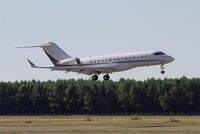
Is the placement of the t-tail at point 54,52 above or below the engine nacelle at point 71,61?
above

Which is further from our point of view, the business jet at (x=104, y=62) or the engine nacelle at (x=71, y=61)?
the engine nacelle at (x=71, y=61)

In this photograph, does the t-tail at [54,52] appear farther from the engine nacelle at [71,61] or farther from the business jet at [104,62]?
the engine nacelle at [71,61]

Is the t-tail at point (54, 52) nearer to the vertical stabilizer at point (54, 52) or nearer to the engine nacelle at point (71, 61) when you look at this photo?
the vertical stabilizer at point (54, 52)

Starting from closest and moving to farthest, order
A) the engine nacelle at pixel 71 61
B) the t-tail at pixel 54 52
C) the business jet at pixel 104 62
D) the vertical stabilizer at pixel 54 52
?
the business jet at pixel 104 62 < the engine nacelle at pixel 71 61 < the t-tail at pixel 54 52 < the vertical stabilizer at pixel 54 52

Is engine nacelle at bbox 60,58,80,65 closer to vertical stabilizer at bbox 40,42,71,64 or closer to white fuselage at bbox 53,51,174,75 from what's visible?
white fuselage at bbox 53,51,174,75

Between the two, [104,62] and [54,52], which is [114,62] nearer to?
[104,62]

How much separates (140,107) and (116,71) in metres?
93.3

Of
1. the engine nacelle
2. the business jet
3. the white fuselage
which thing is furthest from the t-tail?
the white fuselage

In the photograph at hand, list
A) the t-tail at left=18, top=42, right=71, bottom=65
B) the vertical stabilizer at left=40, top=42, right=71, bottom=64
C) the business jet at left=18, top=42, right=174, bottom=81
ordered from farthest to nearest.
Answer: the vertical stabilizer at left=40, top=42, right=71, bottom=64
the t-tail at left=18, top=42, right=71, bottom=65
the business jet at left=18, top=42, right=174, bottom=81

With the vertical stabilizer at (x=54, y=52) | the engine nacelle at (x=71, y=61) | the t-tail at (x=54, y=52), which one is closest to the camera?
the engine nacelle at (x=71, y=61)

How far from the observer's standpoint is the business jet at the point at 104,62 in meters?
104

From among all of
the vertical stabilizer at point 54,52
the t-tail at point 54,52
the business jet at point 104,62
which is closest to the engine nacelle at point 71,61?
the business jet at point 104,62

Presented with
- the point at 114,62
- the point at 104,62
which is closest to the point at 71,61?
the point at 104,62

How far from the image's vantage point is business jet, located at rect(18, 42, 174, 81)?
342 feet
